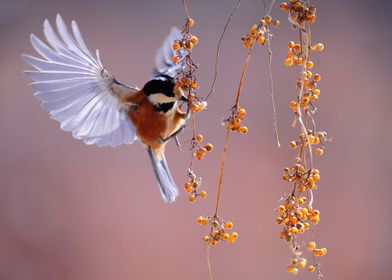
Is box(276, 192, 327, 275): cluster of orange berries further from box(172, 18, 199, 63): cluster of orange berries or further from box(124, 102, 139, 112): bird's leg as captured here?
box(124, 102, 139, 112): bird's leg

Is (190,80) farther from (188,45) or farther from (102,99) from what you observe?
(102,99)

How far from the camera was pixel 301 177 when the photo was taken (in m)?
0.91

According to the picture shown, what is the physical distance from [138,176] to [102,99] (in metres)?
1.15

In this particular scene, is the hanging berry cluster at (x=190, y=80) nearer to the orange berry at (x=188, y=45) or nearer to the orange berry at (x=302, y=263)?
the orange berry at (x=188, y=45)

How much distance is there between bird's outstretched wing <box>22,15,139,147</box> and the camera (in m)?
1.34

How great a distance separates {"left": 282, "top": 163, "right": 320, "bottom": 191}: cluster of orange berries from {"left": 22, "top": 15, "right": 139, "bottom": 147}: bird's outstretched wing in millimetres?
602

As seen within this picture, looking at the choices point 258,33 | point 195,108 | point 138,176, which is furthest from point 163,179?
point 138,176

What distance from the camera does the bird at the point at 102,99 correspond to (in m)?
1.35

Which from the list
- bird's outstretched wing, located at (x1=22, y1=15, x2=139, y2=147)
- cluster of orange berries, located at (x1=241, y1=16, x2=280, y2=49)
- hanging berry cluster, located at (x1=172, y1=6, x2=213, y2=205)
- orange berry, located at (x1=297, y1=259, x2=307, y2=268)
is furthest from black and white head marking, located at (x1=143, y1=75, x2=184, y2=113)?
orange berry, located at (x1=297, y1=259, x2=307, y2=268)

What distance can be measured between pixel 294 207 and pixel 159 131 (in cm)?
71

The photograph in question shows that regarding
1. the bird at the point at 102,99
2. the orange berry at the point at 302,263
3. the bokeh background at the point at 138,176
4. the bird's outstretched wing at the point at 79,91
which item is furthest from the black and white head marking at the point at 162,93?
the bokeh background at the point at 138,176

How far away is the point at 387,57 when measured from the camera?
292 cm

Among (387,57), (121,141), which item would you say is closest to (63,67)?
(121,141)

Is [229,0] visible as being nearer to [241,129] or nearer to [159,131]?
[159,131]
